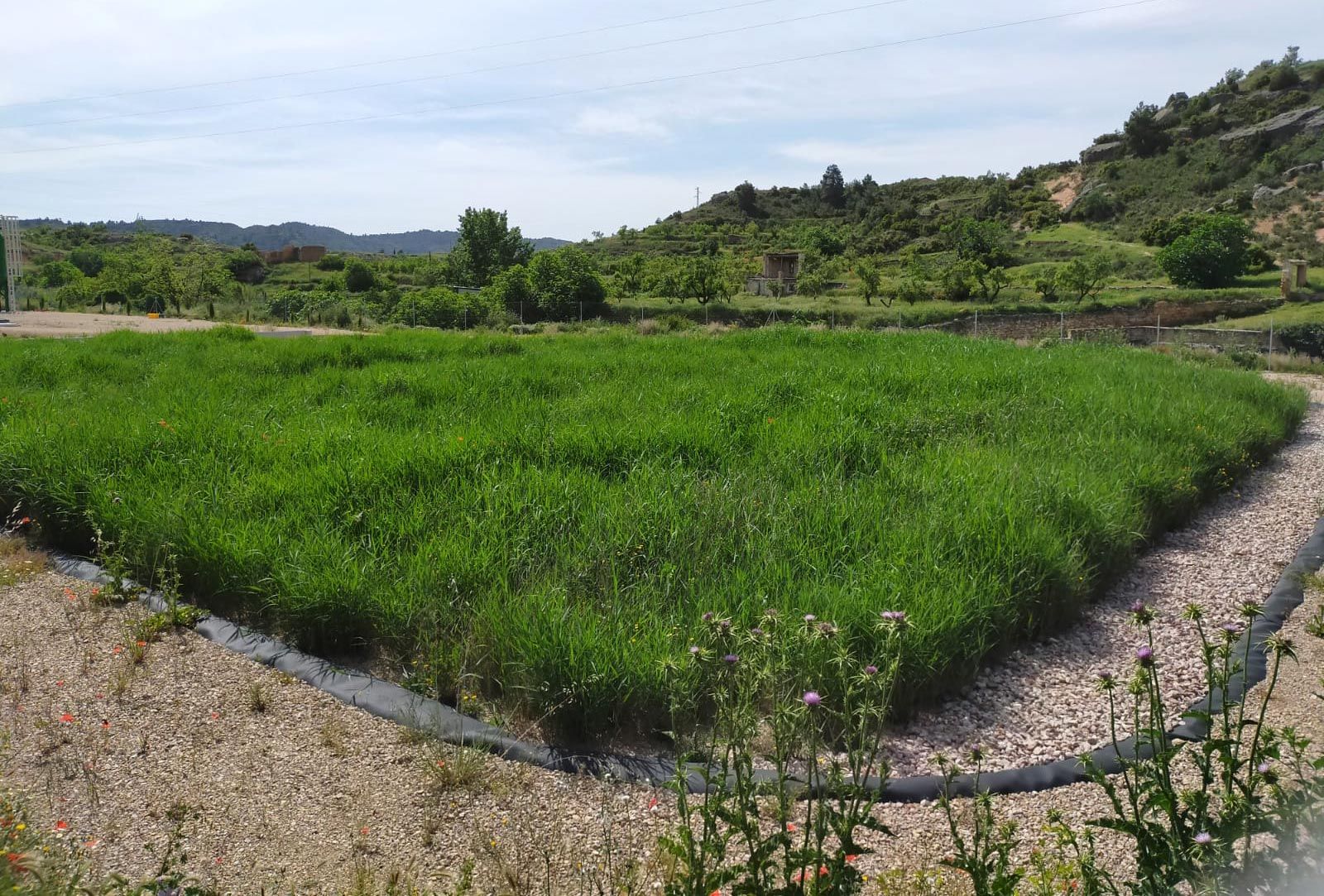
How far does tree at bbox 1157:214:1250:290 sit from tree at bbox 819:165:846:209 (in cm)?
4663

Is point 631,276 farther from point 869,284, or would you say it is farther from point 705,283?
point 869,284

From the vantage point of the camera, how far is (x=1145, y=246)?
42.8 m

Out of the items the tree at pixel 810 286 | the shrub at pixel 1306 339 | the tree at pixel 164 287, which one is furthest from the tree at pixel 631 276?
the shrub at pixel 1306 339

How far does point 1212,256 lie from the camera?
32.6 metres

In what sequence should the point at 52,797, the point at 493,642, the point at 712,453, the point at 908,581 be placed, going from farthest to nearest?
the point at 712,453 < the point at 908,581 < the point at 493,642 < the point at 52,797

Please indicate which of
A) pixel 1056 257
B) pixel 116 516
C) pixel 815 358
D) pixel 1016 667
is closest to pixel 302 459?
pixel 116 516

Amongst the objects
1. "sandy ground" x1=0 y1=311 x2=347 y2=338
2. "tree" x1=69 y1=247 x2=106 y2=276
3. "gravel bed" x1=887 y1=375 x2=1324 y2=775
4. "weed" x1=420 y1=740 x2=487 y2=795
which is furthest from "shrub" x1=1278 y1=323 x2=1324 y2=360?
"tree" x1=69 y1=247 x2=106 y2=276

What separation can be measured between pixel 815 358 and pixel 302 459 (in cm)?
727

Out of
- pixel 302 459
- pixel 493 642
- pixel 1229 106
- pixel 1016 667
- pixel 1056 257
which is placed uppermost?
pixel 1229 106

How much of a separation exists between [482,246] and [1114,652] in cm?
5642

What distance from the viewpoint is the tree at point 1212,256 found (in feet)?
107

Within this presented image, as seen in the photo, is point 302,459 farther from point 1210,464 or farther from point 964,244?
point 964,244

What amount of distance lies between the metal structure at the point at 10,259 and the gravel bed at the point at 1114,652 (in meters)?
35.6

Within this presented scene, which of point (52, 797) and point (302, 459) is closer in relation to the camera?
point (52, 797)
